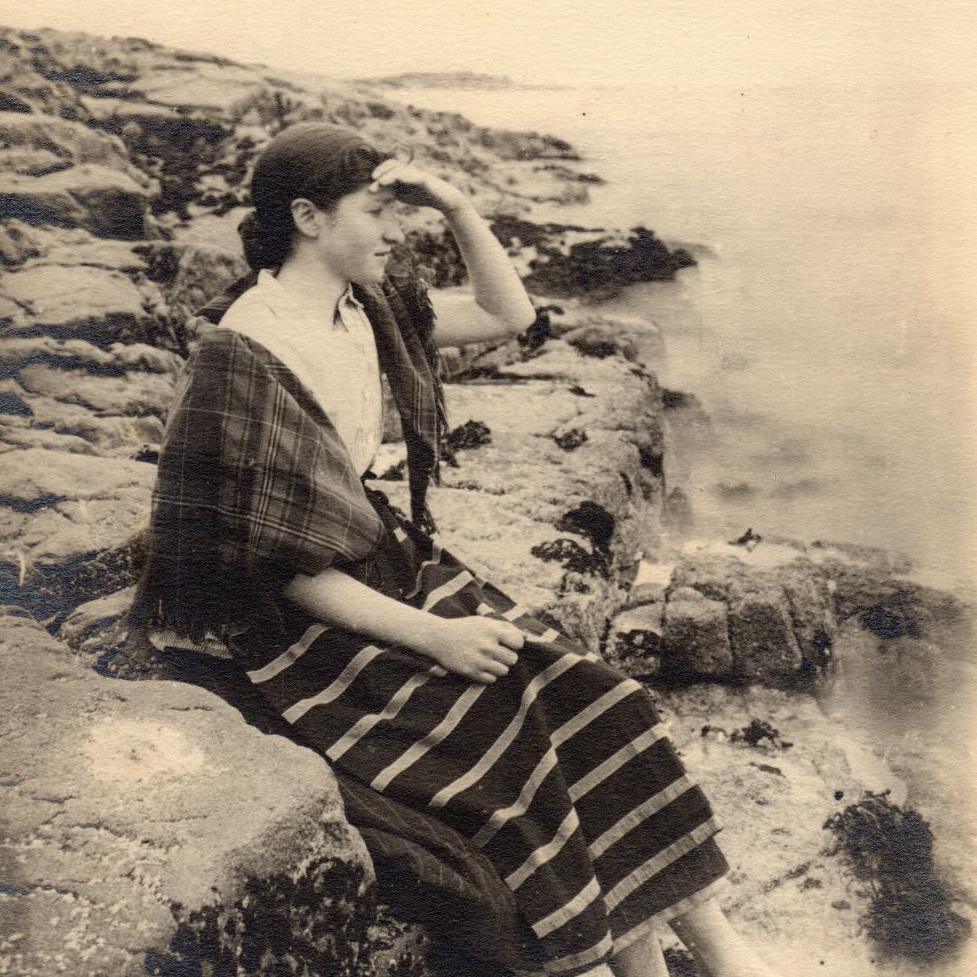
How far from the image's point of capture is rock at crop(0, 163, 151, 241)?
2807 millimetres

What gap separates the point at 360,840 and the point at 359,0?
1.78 meters

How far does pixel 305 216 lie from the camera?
1984mm

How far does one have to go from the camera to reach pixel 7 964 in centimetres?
152

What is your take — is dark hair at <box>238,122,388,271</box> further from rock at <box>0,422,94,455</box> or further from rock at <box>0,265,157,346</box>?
rock at <box>0,265,157,346</box>

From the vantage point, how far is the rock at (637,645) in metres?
2.76

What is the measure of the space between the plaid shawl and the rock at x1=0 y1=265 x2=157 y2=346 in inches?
40.3

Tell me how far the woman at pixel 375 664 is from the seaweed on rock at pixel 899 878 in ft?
1.71

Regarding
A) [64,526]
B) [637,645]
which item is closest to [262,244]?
[64,526]

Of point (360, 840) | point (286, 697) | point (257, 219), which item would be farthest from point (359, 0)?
point (360, 840)

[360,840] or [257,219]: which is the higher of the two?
[257,219]

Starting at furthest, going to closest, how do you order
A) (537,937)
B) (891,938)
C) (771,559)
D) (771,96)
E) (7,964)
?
(771,559) → (771,96) → (891,938) → (537,937) → (7,964)

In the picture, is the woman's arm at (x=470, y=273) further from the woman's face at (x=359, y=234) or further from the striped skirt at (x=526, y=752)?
the striped skirt at (x=526, y=752)

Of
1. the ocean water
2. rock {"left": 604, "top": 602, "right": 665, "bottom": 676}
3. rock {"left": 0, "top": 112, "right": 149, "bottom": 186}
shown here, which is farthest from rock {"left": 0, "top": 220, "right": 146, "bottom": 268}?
rock {"left": 604, "top": 602, "right": 665, "bottom": 676}

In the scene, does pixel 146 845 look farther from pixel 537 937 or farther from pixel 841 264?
pixel 841 264
